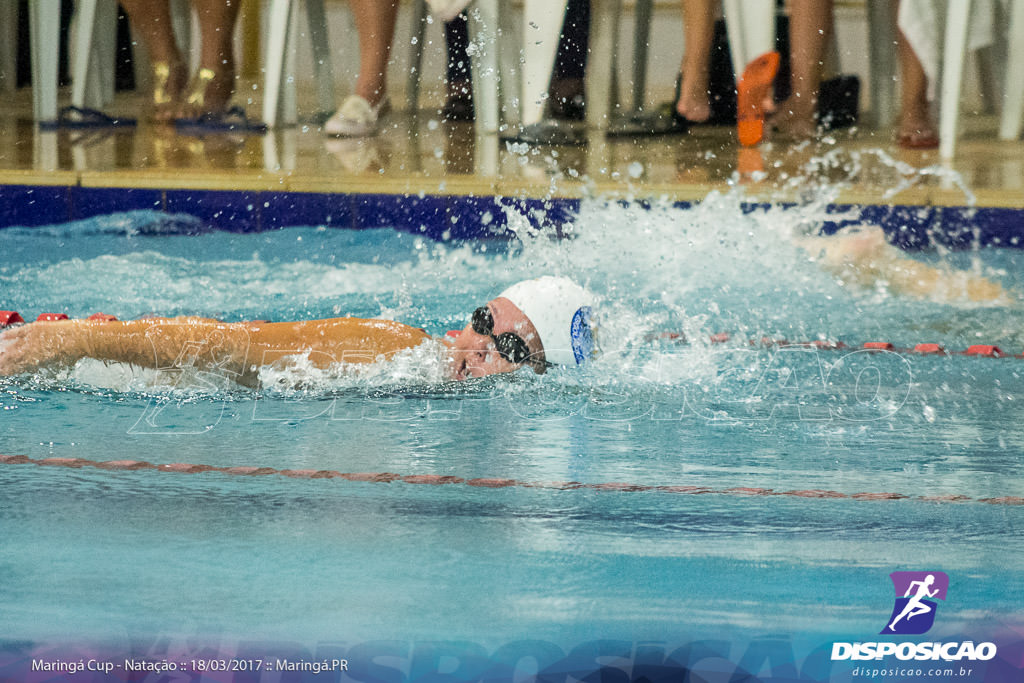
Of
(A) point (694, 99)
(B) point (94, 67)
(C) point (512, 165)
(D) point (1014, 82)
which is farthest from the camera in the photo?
(B) point (94, 67)

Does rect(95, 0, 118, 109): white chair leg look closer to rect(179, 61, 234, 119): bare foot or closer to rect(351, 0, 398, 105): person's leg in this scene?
rect(179, 61, 234, 119): bare foot

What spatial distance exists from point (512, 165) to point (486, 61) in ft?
1.85

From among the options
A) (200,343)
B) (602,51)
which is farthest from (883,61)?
(200,343)

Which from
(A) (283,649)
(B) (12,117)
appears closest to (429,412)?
(A) (283,649)

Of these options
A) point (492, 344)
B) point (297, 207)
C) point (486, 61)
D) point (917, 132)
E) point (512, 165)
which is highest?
point (486, 61)

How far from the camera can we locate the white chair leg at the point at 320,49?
16.3 feet

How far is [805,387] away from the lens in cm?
229

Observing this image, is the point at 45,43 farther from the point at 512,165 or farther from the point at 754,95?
the point at 754,95

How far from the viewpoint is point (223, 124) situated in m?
5.01

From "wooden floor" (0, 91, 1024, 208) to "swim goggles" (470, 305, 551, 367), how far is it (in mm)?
1245

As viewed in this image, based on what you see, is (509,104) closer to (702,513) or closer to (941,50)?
(941,50)

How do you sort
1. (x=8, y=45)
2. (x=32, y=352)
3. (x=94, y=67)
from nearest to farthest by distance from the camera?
(x=32, y=352) → (x=94, y=67) → (x=8, y=45)

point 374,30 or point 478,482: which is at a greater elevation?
point 374,30

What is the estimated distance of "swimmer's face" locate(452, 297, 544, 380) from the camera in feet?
6.92
